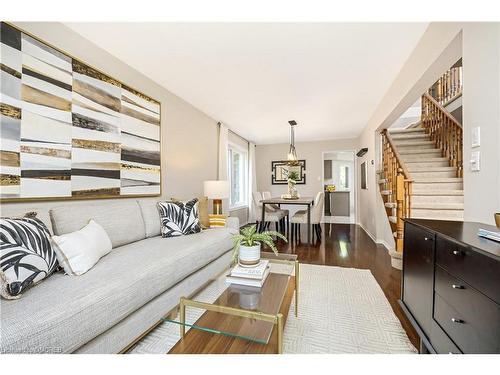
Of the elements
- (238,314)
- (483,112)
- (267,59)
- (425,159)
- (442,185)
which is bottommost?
(238,314)

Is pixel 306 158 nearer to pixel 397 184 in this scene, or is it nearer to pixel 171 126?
pixel 397 184

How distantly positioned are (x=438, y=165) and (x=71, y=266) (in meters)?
5.10

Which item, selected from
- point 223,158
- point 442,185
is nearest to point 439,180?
point 442,185

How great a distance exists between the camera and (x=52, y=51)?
6.06 feet

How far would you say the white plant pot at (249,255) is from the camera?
158 centimetres

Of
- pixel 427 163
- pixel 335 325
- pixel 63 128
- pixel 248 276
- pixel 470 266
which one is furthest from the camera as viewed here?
pixel 427 163

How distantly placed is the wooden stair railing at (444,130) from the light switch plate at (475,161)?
285 centimetres

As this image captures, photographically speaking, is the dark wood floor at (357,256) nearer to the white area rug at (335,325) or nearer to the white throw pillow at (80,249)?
the white area rug at (335,325)

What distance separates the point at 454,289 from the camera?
1008 mm

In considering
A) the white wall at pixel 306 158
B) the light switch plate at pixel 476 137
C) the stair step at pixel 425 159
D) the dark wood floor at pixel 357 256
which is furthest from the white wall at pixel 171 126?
the stair step at pixel 425 159

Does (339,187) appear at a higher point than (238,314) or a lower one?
higher

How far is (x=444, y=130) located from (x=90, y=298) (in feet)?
17.6

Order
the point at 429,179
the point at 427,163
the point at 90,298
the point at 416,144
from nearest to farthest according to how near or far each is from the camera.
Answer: the point at 90,298 → the point at 429,179 → the point at 427,163 → the point at 416,144

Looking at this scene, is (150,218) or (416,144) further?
(416,144)
